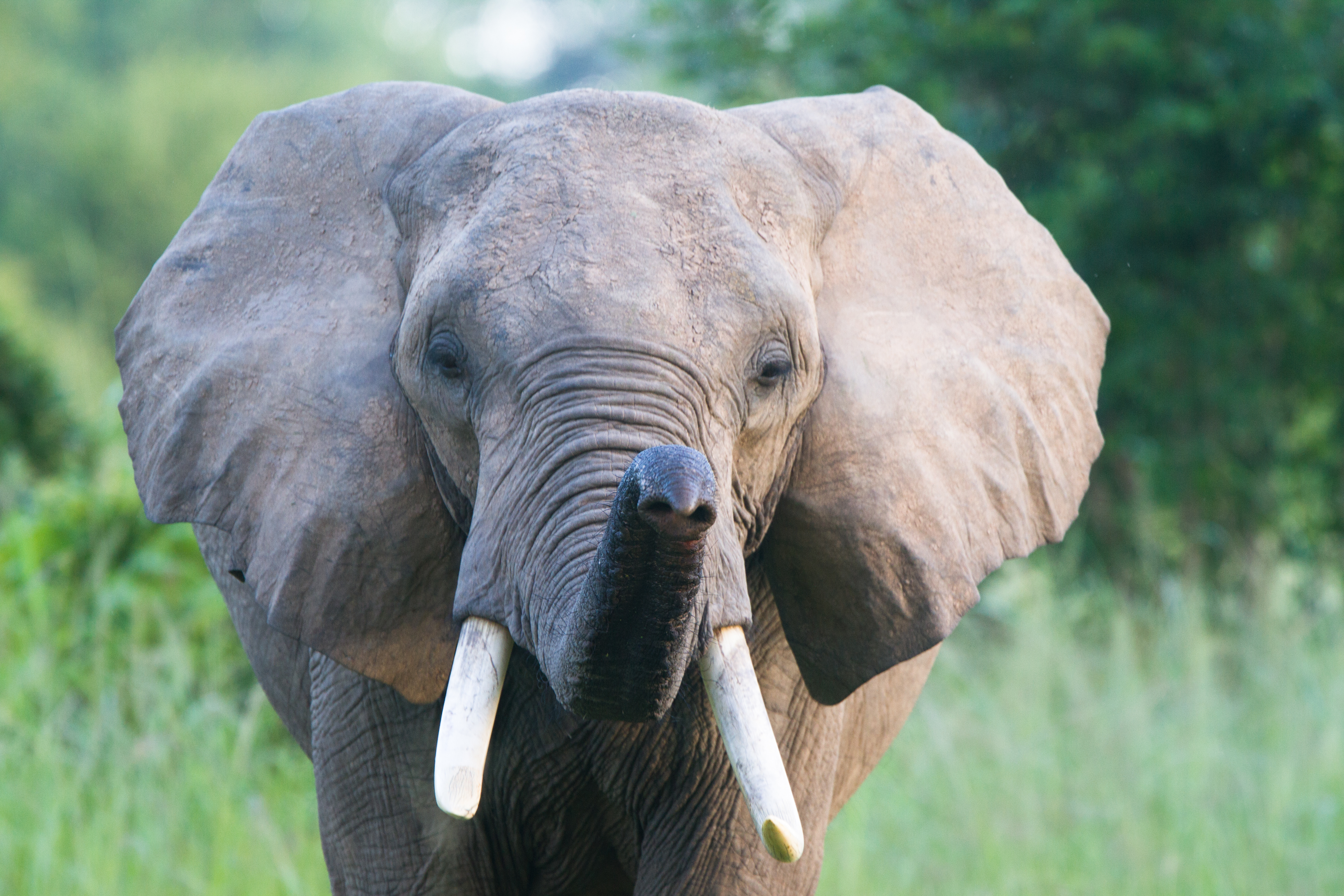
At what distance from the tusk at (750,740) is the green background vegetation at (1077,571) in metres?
2.57

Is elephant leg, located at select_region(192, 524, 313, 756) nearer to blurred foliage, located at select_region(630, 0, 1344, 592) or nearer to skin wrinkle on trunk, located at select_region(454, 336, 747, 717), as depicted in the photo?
skin wrinkle on trunk, located at select_region(454, 336, 747, 717)

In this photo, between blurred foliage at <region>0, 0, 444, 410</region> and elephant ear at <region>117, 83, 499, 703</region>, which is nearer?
elephant ear at <region>117, 83, 499, 703</region>

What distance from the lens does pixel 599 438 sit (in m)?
2.06

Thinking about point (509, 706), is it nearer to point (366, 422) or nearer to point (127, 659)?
point (366, 422)

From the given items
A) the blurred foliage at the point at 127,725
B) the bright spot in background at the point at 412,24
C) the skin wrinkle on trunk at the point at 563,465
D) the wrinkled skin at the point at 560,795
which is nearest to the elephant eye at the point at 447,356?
the skin wrinkle on trunk at the point at 563,465

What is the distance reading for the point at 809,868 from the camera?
107 inches

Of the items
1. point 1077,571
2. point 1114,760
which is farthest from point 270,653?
point 1077,571

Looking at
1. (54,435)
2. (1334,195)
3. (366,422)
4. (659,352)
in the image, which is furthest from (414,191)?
(1334,195)

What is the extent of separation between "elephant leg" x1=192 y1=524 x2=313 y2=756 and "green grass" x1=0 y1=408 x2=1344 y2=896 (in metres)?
1.11

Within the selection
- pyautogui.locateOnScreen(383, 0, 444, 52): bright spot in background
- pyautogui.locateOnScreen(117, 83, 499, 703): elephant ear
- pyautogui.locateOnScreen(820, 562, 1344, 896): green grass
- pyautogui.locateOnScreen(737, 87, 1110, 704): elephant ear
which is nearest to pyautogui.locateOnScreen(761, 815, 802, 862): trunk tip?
A: pyautogui.locateOnScreen(737, 87, 1110, 704): elephant ear

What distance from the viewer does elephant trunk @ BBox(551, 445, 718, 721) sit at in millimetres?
1756

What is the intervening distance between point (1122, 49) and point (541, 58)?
102 ft

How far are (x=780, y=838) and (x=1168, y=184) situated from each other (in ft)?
19.0

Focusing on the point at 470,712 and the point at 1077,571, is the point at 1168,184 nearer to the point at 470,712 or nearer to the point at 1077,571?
the point at 1077,571
